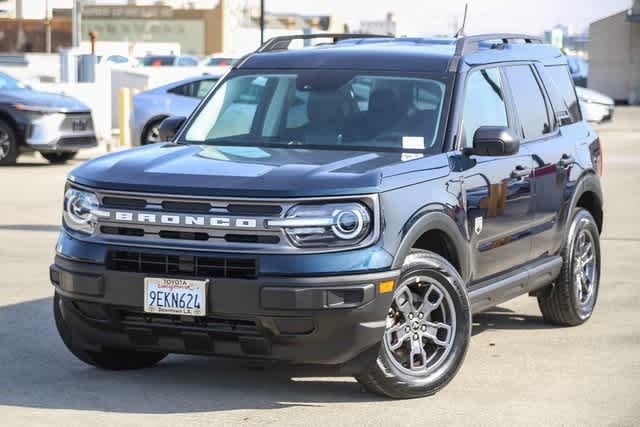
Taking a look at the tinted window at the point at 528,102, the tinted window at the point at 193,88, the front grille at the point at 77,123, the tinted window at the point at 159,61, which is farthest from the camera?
the tinted window at the point at 159,61

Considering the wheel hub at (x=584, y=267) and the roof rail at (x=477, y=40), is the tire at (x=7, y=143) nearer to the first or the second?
the roof rail at (x=477, y=40)

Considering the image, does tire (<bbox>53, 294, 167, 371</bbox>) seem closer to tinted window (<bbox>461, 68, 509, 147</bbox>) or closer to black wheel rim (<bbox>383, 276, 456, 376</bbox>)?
black wheel rim (<bbox>383, 276, 456, 376</bbox>)

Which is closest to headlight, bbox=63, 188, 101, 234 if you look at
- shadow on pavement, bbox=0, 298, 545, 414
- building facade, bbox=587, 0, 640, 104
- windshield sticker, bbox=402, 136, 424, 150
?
shadow on pavement, bbox=0, 298, 545, 414

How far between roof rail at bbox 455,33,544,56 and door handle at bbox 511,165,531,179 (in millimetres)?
724

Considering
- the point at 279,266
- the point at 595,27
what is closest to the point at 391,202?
the point at 279,266

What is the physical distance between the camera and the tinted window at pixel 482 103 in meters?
7.80

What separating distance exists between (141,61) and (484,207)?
154 feet

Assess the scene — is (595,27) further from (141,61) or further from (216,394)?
(216,394)

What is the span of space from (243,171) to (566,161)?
2.90m

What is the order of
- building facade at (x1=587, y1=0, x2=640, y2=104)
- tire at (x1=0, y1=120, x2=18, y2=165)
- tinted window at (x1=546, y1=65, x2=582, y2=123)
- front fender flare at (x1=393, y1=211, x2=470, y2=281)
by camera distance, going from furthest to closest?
building facade at (x1=587, y1=0, x2=640, y2=104), tire at (x1=0, y1=120, x2=18, y2=165), tinted window at (x1=546, y1=65, x2=582, y2=123), front fender flare at (x1=393, y1=211, x2=470, y2=281)

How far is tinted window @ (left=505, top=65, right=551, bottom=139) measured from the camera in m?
8.54

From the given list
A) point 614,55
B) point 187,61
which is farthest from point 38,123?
point 614,55

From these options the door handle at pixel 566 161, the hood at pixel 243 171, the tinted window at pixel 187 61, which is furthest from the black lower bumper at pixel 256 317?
the tinted window at pixel 187 61

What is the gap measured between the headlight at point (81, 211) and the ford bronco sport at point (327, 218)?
1 cm
